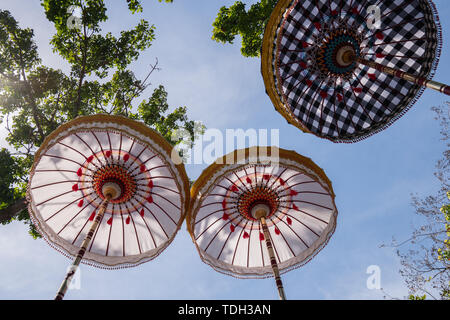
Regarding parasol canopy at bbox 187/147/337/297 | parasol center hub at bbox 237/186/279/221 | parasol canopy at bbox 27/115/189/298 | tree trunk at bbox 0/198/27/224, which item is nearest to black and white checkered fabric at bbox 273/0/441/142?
parasol canopy at bbox 187/147/337/297

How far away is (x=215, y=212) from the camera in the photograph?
766 centimetres

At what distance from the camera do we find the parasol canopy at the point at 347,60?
25.7 feet

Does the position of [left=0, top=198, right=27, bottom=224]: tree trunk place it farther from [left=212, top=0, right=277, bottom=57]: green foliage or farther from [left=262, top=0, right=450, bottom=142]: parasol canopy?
[left=212, top=0, right=277, bottom=57]: green foliage

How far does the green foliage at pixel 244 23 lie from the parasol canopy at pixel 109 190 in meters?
8.08

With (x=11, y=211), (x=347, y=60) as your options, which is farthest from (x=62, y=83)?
(x=347, y=60)

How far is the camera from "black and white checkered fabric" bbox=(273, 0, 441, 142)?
26.3 feet

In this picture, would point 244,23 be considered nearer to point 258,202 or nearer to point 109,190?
point 258,202

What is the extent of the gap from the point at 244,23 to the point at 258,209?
8608 mm

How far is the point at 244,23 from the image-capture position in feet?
40.0

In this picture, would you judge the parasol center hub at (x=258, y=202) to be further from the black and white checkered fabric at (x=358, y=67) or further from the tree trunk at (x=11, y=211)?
the tree trunk at (x=11, y=211)

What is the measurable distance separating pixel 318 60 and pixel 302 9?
5.13 feet

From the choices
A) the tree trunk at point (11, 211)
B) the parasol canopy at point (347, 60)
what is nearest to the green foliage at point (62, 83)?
the tree trunk at point (11, 211)

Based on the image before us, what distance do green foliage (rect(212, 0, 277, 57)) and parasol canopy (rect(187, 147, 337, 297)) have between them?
7.56 m
